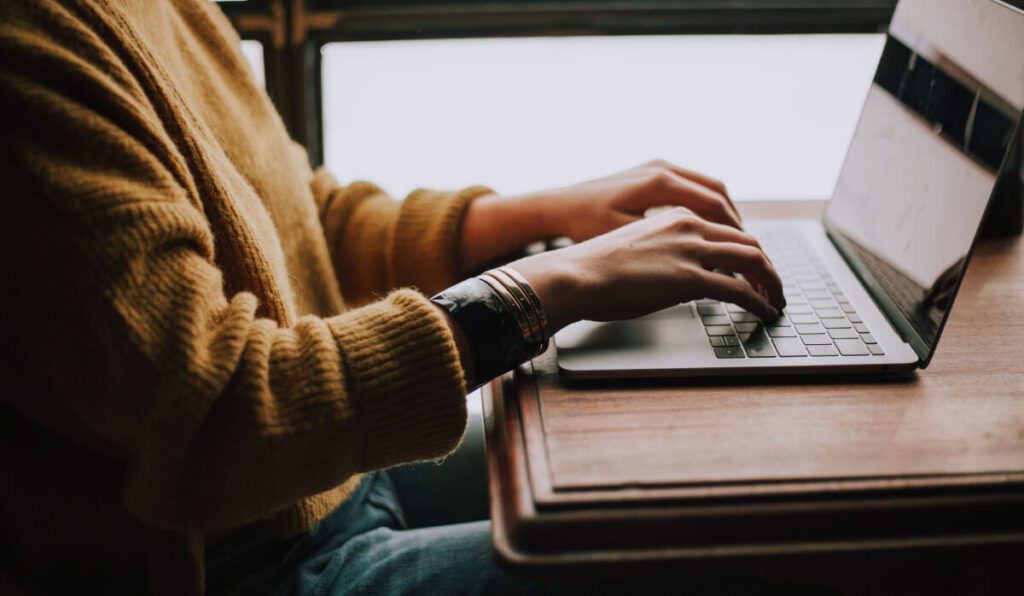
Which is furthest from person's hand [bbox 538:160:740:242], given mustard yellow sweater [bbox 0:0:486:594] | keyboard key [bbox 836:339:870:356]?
mustard yellow sweater [bbox 0:0:486:594]

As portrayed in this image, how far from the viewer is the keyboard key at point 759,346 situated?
2.30ft

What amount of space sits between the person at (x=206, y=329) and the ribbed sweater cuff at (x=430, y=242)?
0.13 m

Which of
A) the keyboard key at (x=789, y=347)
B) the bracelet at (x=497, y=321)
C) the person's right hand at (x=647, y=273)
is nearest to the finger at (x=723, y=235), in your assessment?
the person's right hand at (x=647, y=273)

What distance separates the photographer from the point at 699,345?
2.35ft

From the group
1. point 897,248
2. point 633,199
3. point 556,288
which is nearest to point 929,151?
point 897,248

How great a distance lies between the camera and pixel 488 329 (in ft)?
2.18

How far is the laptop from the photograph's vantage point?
27.2 inches

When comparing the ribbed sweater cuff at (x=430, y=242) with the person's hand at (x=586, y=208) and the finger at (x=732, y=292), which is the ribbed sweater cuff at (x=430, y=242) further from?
the finger at (x=732, y=292)

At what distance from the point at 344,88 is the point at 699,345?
1.00 m

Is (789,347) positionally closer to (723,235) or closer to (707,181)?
(723,235)

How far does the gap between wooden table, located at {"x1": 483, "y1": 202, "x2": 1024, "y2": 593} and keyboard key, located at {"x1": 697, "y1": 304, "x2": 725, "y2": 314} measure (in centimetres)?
12

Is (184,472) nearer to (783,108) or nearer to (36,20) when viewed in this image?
(36,20)

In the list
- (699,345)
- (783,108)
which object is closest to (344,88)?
(783,108)

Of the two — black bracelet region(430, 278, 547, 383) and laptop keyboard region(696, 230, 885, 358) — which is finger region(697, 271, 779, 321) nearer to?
laptop keyboard region(696, 230, 885, 358)
